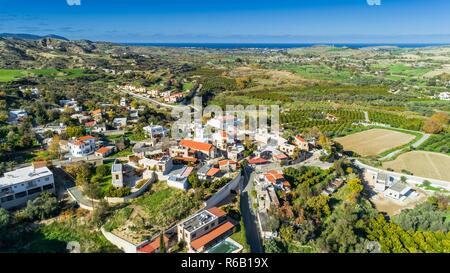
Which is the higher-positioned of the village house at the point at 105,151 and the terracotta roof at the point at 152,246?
the village house at the point at 105,151

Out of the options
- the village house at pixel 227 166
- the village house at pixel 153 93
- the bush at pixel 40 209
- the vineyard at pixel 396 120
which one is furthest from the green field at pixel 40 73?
the vineyard at pixel 396 120

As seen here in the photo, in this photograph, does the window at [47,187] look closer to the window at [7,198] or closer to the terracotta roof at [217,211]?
the window at [7,198]

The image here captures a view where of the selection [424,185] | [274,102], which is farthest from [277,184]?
[274,102]

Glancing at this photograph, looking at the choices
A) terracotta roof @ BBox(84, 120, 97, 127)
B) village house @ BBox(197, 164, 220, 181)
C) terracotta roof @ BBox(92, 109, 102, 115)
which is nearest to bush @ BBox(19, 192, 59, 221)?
village house @ BBox(197, 164, 220, 181)

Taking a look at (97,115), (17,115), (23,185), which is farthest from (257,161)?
(17,115)

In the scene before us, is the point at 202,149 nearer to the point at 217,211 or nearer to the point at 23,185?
the point at 217,211

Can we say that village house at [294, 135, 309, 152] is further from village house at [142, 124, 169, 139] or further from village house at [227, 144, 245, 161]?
village house at [142, 124, 169, 139]
